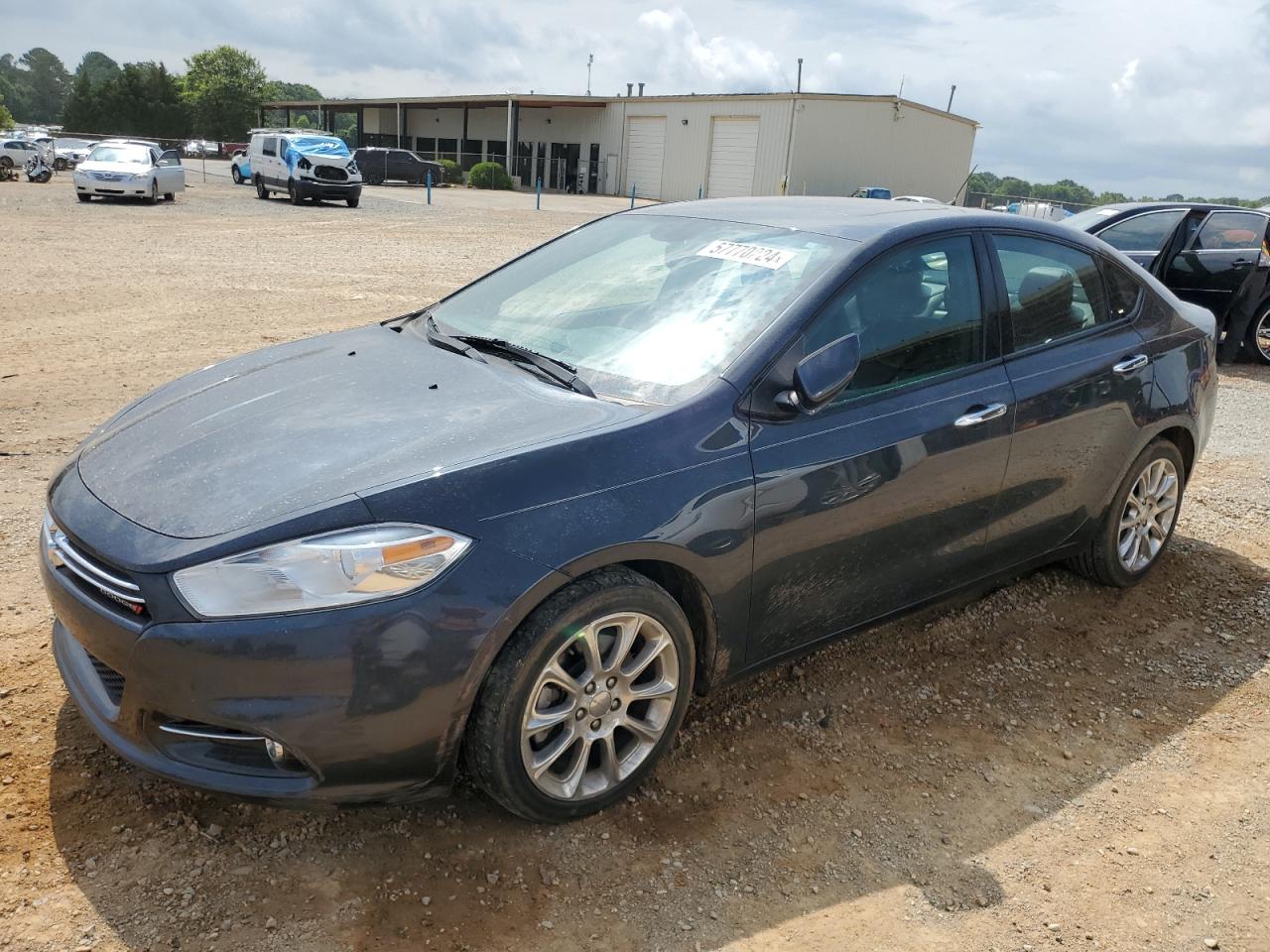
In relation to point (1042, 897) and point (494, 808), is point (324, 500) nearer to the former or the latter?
point (494, 808)

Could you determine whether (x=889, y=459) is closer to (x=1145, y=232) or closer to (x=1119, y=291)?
(x=1119, y=291)

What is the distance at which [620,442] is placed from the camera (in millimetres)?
2693

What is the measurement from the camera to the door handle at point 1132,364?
158 inches

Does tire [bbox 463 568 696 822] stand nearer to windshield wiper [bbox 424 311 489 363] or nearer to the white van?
windshield wiper [bbox 424 311 489 363]

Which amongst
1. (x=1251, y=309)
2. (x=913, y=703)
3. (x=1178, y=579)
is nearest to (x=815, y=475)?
(x=913, y=703)

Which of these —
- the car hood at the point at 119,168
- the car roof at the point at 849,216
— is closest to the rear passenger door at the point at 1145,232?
the car roof at the point at 849,216

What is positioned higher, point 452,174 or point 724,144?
point 724,144

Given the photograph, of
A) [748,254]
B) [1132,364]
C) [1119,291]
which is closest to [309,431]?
[748,254]

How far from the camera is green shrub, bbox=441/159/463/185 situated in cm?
4809

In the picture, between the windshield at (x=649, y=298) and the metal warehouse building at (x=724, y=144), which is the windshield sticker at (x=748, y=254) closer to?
the windshield at (x=649, y=298)

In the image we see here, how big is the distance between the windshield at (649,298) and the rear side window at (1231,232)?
826cm

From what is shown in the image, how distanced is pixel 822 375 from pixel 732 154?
40.0 metres

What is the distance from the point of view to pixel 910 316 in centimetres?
339

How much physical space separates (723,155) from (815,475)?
40265 mm
